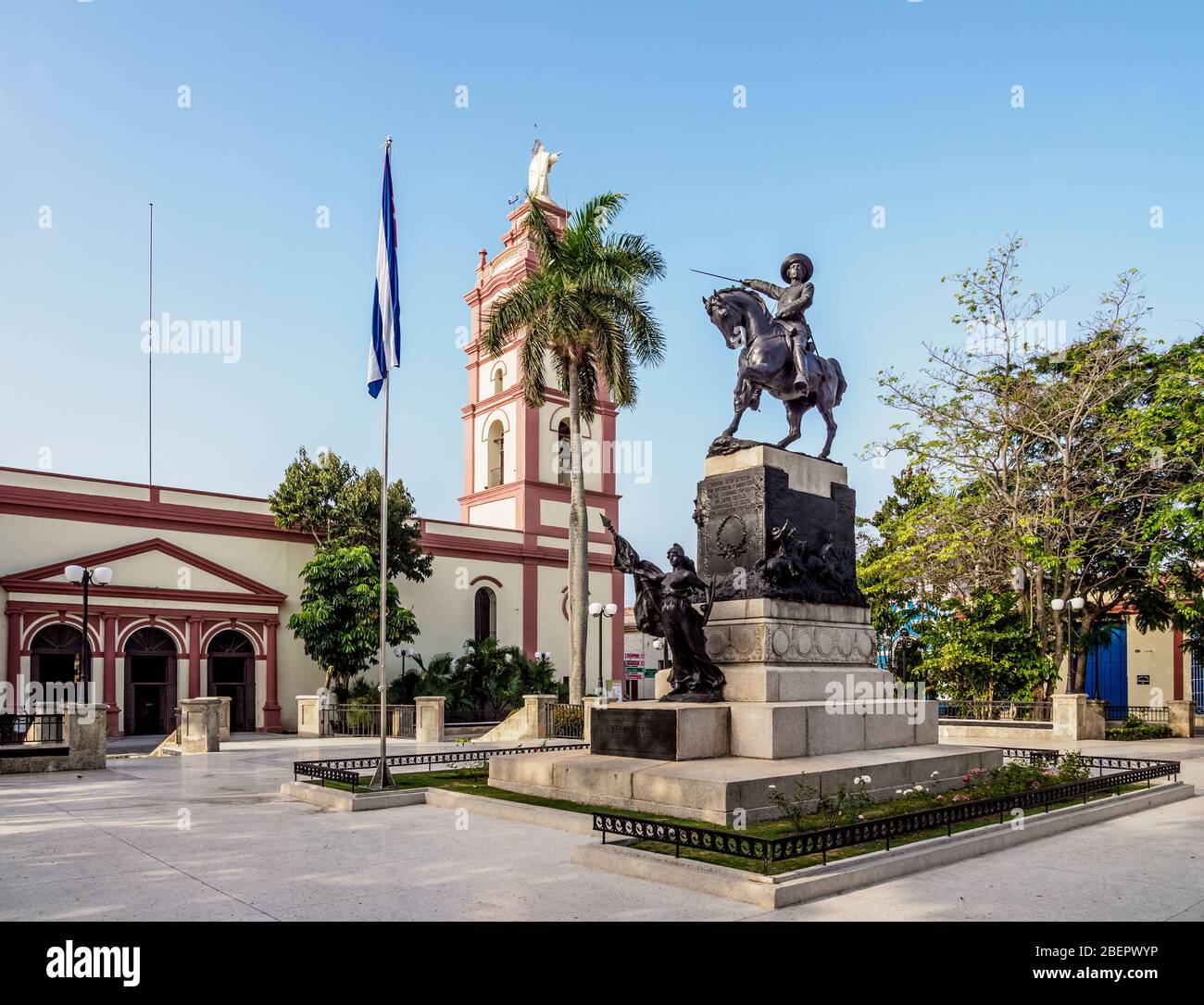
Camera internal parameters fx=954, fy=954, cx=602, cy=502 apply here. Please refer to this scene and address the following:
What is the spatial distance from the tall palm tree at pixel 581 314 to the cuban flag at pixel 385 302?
11026mm

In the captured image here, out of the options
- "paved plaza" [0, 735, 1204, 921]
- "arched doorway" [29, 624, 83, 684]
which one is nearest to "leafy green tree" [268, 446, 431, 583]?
"arched doorway" [29, 624, 83, 684]

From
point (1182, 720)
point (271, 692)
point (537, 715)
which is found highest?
point (537, 715)

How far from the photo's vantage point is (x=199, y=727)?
21219 millimetres

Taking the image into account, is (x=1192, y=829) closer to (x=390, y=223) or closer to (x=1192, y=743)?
(x=390, y=223)

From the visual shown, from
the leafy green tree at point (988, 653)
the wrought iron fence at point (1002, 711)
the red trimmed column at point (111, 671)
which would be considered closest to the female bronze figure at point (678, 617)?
the wrought iron fence at point (1002, 711)

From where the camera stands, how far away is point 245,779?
14.9 m

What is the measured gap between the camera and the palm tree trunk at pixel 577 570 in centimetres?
2375

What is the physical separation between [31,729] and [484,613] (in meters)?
18.8

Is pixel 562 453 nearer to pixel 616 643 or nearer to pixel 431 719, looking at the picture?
pixel 616 643

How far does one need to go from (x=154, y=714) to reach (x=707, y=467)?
23.1 metres

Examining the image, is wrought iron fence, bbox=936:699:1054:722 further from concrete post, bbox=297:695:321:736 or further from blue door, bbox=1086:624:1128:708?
concrete post, bbox=297:695:321:736

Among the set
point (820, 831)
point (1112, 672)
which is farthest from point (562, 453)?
point (820, 831)

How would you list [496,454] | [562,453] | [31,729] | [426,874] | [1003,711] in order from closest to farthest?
1. [426,874]
2. [31,729]
3. [1003,711]
4. [562,453]
5. [496,454]
